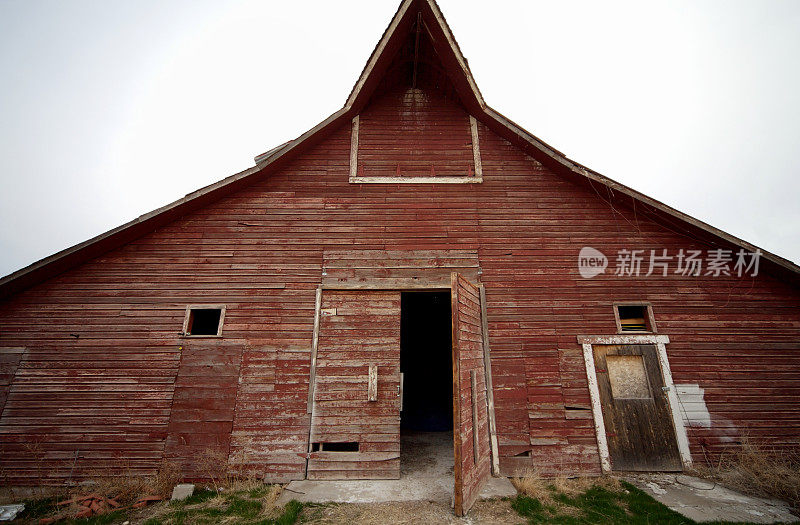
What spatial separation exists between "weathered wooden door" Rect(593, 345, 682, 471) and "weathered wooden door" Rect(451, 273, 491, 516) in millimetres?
2437

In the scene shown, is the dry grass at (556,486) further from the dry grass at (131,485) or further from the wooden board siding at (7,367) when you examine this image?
the wooden board siding at (7,367)

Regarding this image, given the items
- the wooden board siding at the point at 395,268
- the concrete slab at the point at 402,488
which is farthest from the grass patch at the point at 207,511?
the wooden board siding at the point at 395,268

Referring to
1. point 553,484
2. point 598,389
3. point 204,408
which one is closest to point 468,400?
point 553,484

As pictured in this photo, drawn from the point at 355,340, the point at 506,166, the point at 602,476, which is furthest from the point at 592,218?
the point at 355,340

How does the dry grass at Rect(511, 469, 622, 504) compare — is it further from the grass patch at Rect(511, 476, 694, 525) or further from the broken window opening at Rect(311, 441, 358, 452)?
the broken window opening at Rect(311, 441, 358, 452)

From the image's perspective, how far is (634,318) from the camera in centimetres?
734

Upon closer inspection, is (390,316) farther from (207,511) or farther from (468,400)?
(207,511)

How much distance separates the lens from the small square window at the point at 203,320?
6.89 m

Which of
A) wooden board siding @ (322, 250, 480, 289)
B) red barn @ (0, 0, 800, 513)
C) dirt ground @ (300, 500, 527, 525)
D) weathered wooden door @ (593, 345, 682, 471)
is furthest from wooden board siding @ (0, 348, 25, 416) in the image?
weathered wooden door @ (593, 345, 682, 471)

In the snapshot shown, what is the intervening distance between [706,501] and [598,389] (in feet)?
6.76

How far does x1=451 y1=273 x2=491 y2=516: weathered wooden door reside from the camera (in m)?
4.99

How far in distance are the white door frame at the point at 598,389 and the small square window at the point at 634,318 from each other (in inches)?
7.2

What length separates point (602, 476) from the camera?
636 cm

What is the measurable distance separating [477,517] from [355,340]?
3.44 meters
